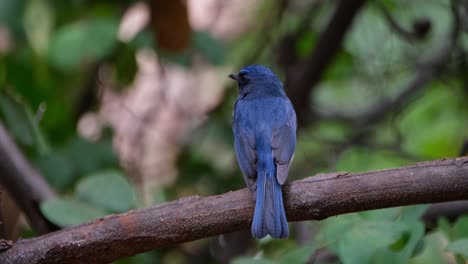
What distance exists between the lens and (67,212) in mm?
3426

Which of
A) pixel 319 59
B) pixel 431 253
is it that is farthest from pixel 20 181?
pixel 431 253

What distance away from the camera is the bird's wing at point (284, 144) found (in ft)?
10.9

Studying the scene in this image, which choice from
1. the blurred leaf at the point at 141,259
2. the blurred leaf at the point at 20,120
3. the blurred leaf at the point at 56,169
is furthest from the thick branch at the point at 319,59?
the blurred leaf at the point at 20,120

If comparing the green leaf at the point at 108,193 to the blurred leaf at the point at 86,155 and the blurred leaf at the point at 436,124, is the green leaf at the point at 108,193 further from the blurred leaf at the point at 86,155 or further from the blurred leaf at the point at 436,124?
the blurred leaf at the point at 436,124

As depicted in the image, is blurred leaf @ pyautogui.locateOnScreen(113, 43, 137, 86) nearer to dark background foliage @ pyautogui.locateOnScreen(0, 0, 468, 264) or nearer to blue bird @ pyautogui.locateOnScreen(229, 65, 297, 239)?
dark background foliage @ pyautogui.locateOnScreen(0, 0, 468, 264)

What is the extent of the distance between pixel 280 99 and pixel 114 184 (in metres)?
0.92

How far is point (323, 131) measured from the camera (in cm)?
630

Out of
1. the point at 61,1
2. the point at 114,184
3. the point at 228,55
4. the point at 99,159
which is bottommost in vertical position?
the point at 114,184

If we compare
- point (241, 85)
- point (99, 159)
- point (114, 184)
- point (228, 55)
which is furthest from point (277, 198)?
point (228, 55)

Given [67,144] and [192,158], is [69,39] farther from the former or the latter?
[192,158]

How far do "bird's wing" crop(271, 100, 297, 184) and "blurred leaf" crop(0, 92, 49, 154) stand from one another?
1282 mm

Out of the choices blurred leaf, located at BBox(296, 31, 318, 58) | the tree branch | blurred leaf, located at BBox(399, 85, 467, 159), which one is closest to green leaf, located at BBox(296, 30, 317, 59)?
blurred leaf, located at BBox(296, 31, 318, 58)

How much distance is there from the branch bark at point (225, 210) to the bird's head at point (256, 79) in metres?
1.43

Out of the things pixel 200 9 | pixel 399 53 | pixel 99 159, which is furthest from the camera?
pixel 200 9
